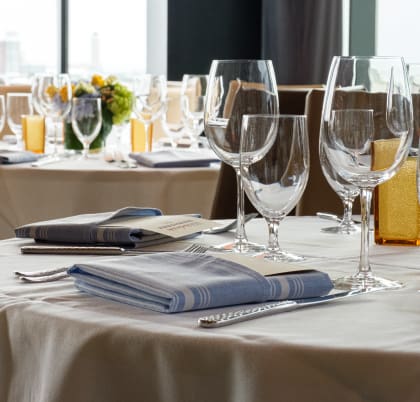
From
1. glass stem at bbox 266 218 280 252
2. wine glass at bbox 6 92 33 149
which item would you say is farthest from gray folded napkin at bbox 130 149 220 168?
glass stem at bbox 266 218 280 252

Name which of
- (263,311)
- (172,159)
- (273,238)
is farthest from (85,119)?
(263,311)

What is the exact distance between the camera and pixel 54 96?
11.6ft

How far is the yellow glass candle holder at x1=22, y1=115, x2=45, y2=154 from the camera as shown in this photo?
3.68 metres

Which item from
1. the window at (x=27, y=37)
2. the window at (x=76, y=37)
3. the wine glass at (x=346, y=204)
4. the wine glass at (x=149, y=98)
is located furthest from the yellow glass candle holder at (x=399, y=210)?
the window at (x=27, y=37)

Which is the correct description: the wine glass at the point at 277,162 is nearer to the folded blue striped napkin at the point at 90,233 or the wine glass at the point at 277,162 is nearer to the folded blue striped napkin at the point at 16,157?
the folded blue striped napkin at the point at 90,233

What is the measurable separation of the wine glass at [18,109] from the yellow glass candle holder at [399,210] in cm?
235

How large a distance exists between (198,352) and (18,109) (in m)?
2.94

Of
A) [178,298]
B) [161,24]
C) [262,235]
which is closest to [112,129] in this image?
[262,235]

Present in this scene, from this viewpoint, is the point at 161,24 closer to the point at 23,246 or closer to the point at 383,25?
the point at 383,25

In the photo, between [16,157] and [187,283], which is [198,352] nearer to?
[187,283]

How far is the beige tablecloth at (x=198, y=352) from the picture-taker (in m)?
0.97

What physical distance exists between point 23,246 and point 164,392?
0.62m

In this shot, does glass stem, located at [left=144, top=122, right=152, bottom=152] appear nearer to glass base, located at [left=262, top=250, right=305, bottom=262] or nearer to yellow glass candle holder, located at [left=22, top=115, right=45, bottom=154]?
yellow glass candle holder, located at [left=22, top=115, right=45, bottom=154]

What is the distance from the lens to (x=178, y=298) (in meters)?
1.13
